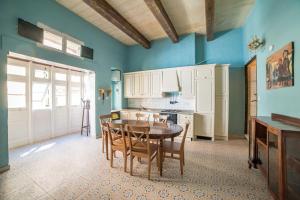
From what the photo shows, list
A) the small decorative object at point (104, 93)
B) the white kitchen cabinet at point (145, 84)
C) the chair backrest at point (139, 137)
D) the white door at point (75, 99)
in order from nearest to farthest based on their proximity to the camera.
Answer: the chair backrest at point (139, 137) < the small decorative object at point (104, 93) < the white kitchen cabinet at point (145, 84) < the white door at point (75, 99)

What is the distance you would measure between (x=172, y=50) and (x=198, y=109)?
90.4 inches

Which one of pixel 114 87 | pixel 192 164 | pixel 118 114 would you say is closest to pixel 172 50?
Result: pixel 114 87

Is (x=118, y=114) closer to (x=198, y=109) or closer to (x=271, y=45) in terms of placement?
(x=198, y=109)

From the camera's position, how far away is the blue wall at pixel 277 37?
180 centimetres

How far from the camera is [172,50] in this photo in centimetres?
519

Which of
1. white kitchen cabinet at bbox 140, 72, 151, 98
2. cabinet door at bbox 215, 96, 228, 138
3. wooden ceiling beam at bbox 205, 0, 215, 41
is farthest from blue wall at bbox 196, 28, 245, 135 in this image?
white kitchen cabinet at bbox 140, 72, 151, 98

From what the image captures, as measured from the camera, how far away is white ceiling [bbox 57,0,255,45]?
3369 millimetres

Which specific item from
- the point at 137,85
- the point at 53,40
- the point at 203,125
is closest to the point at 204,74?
the point at 203,125

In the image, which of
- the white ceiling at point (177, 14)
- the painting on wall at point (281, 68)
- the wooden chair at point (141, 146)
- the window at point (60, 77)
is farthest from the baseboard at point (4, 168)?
the painting on wall at point (281, 68)

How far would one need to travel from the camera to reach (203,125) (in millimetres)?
4367

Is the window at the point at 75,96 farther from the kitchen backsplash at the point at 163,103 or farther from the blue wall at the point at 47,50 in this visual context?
the kitchen backsplash at the point at 163,103

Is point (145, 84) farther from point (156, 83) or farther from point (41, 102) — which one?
point (41, 102)

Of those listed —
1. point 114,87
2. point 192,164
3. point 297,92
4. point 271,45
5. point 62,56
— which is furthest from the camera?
point 114,87

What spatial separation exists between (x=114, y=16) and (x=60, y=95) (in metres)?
3.19
